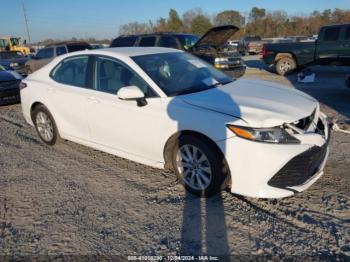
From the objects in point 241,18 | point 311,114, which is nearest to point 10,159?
point 311,114

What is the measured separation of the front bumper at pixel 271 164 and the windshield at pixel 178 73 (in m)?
1.05

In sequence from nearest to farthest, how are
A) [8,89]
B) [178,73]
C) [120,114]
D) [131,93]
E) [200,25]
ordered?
[131,93] < [120,114] < [178,73] < [8,89] < [200,25]

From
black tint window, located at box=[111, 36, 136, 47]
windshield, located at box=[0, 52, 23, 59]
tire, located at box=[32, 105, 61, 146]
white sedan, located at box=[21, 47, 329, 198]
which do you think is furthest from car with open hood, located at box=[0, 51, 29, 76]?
white sedan, located at box=[21, 47, 329, 198]

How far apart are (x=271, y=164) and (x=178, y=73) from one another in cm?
181

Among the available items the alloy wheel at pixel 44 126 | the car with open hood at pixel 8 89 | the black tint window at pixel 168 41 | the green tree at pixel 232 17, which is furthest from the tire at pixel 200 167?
the green tree at pixel 232 17

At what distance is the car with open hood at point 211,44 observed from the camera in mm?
10641

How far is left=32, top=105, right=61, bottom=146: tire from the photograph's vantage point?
534cm

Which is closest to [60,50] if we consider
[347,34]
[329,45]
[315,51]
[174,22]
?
[315,51]

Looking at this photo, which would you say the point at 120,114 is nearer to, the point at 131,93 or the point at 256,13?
the point at 131,93

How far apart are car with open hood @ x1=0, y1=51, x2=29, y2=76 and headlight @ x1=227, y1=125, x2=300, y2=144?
15.8 m

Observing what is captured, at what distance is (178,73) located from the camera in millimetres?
4277

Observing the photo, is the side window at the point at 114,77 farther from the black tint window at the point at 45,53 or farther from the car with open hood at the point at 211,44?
the black tint window at the point at 45,53

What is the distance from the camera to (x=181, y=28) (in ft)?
200

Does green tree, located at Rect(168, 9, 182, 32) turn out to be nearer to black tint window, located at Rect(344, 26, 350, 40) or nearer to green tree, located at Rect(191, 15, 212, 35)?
green tree, located at Rect(191, 15, 212, 35)
